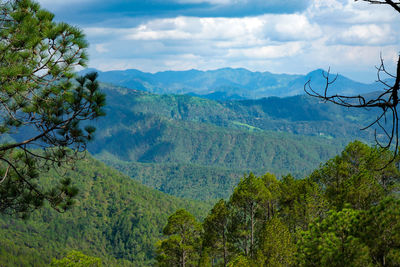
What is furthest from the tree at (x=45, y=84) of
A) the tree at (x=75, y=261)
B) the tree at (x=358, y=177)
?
the tree at (x=75, y=261)

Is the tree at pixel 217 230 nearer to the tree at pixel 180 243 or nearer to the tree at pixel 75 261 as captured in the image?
the tree at pixel 180 243

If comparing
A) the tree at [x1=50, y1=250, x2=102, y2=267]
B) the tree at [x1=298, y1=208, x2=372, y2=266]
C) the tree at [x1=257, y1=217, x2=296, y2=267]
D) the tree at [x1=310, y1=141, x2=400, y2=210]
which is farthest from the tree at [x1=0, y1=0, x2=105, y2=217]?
the tree at [x1=50, y1=250, x2=102, y2=267]

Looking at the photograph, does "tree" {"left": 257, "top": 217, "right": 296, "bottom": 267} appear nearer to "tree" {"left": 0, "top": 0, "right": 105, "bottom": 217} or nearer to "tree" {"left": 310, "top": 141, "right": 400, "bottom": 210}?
"tree" {"left": 310, "top": 141, "right": 400, "bottom": 210}

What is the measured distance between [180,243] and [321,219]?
12.2 m

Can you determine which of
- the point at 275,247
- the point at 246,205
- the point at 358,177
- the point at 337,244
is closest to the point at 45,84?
the point at 337,244

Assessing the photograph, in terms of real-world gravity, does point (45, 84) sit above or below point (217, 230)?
above

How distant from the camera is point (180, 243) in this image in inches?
1105

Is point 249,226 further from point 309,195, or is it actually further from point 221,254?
point 309,195

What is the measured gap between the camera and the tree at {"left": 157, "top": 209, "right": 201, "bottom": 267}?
28062 mm

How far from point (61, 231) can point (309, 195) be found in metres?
193

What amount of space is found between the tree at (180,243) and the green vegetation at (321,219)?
333 mm

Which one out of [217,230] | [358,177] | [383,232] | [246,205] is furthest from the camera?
[217,230]

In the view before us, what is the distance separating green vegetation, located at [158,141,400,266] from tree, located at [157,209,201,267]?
1.09ft

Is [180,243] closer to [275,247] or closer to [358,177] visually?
[275,247]
